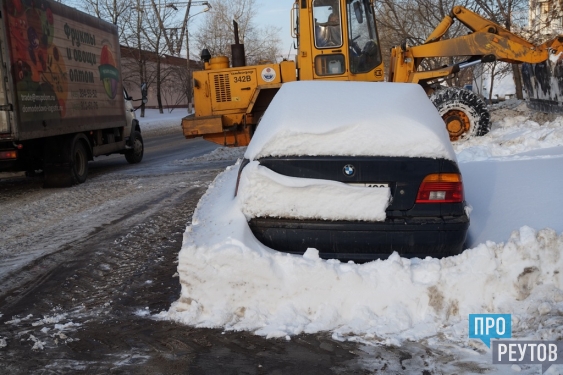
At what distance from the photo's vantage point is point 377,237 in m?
4.50

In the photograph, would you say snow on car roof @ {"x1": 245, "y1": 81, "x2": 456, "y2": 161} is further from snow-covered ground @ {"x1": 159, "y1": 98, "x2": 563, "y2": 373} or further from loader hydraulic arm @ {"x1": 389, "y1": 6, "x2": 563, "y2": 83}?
loader hydraulic arm @ {"x1": 389, "y1": 6, "x2": 563, "y2": 83}

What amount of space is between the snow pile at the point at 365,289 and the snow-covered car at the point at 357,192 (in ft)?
0.51

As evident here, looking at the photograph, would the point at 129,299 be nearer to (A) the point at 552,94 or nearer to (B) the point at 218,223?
(B) the point at 218,223

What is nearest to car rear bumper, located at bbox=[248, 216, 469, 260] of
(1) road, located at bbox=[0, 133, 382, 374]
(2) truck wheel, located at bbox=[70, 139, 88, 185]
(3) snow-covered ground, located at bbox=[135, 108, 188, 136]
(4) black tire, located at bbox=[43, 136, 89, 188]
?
(1) road, located at bbox=[0, 133, 382, 374]

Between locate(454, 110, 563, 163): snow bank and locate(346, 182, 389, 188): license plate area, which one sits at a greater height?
locate(346, 182, 389, 188): license plate area

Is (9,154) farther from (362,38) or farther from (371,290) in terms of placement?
(371,290)

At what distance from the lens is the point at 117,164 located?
17328 millimetres

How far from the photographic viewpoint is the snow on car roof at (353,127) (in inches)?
181

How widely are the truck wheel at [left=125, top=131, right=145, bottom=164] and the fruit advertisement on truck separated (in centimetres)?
121

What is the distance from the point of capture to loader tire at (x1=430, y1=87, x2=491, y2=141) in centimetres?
1385

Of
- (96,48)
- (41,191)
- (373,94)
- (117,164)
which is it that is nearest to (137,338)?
(373,94)

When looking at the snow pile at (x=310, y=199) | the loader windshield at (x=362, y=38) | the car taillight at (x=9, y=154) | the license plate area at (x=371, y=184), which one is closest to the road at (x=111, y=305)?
the snow pile at (x=310, y=199)

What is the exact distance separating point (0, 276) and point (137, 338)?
2.25 m

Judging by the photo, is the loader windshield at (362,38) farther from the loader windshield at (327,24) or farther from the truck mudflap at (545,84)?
the truck mudflap at (545,84)
